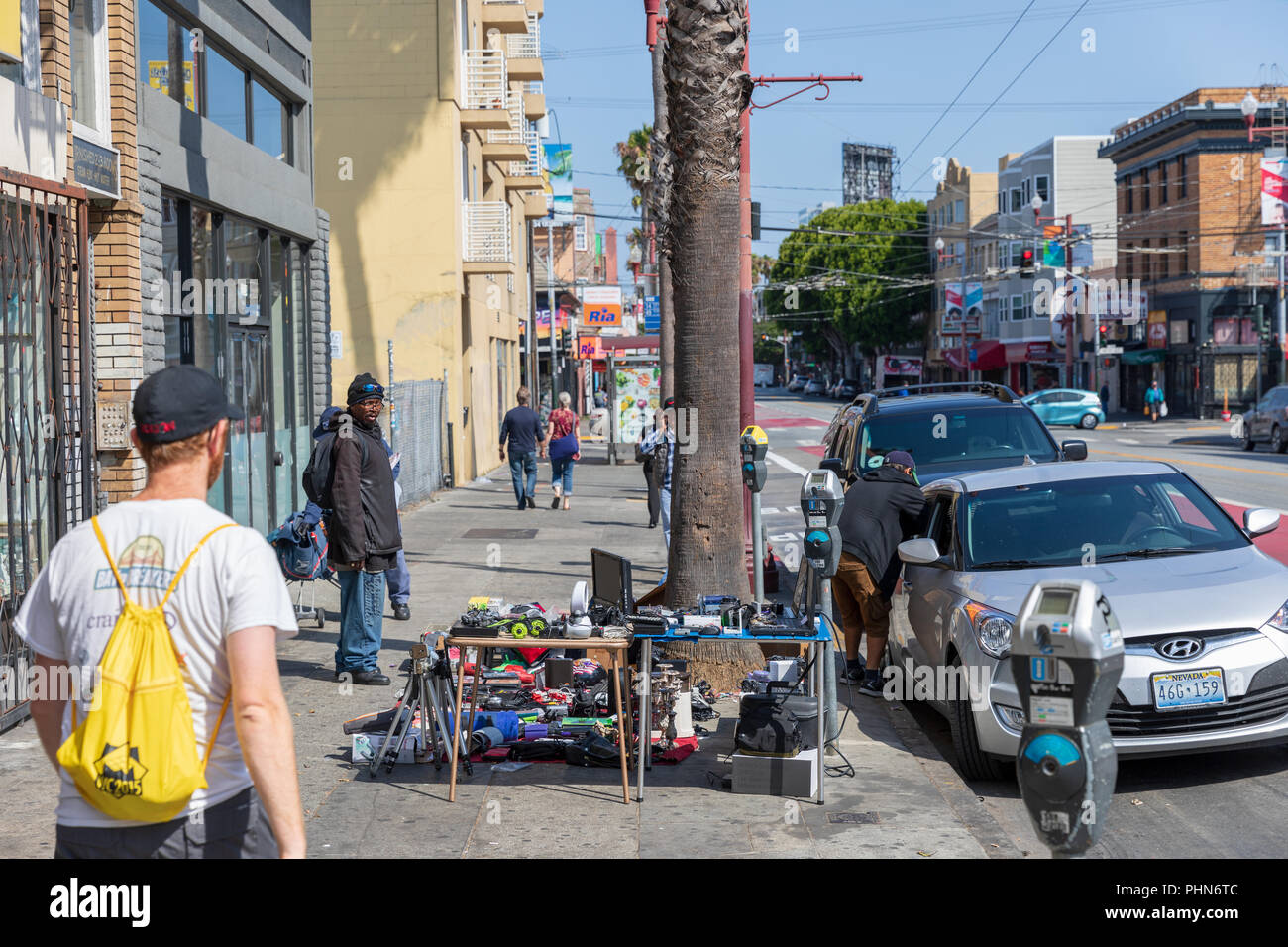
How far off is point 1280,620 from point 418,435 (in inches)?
717

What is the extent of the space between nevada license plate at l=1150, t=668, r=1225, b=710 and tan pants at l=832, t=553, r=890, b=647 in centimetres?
283

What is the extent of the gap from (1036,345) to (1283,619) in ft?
230

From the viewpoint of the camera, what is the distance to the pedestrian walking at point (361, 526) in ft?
30.1

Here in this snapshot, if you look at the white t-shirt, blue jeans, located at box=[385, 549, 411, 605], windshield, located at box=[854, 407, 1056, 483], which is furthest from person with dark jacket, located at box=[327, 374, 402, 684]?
the white t-shirt

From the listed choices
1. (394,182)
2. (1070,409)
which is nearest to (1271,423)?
(1070,409)

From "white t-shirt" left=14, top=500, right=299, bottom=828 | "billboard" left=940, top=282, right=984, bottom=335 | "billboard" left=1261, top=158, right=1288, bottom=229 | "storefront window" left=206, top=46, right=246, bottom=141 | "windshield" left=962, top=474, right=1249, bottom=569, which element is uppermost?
"billboard" left=1261, top=158, right=1288, bottom=229

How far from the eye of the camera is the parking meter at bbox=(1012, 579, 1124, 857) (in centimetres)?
305

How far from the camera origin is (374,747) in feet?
24.2

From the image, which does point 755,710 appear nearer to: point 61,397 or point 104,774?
point 104,774

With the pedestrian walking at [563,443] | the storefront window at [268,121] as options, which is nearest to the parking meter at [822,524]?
the storefront window at [268,121]

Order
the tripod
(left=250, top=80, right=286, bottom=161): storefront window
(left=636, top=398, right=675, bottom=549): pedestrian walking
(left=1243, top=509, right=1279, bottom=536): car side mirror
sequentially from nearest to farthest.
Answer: the tripod → (left=1243, top=509, right=1279, bottom=536): car side mirror → (left=250, top=80, right=286, bottom=161): storefront window → (left=636, top=398, right=675, bottom=549): pedestrian walking

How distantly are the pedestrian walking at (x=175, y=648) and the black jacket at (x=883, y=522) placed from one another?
6.53 metres

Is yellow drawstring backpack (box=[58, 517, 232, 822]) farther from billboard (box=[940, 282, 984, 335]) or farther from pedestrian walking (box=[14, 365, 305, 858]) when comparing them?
billboard (box=[940, 282, 984, 335])

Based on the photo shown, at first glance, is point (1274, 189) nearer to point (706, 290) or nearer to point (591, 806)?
point (706, 290)
